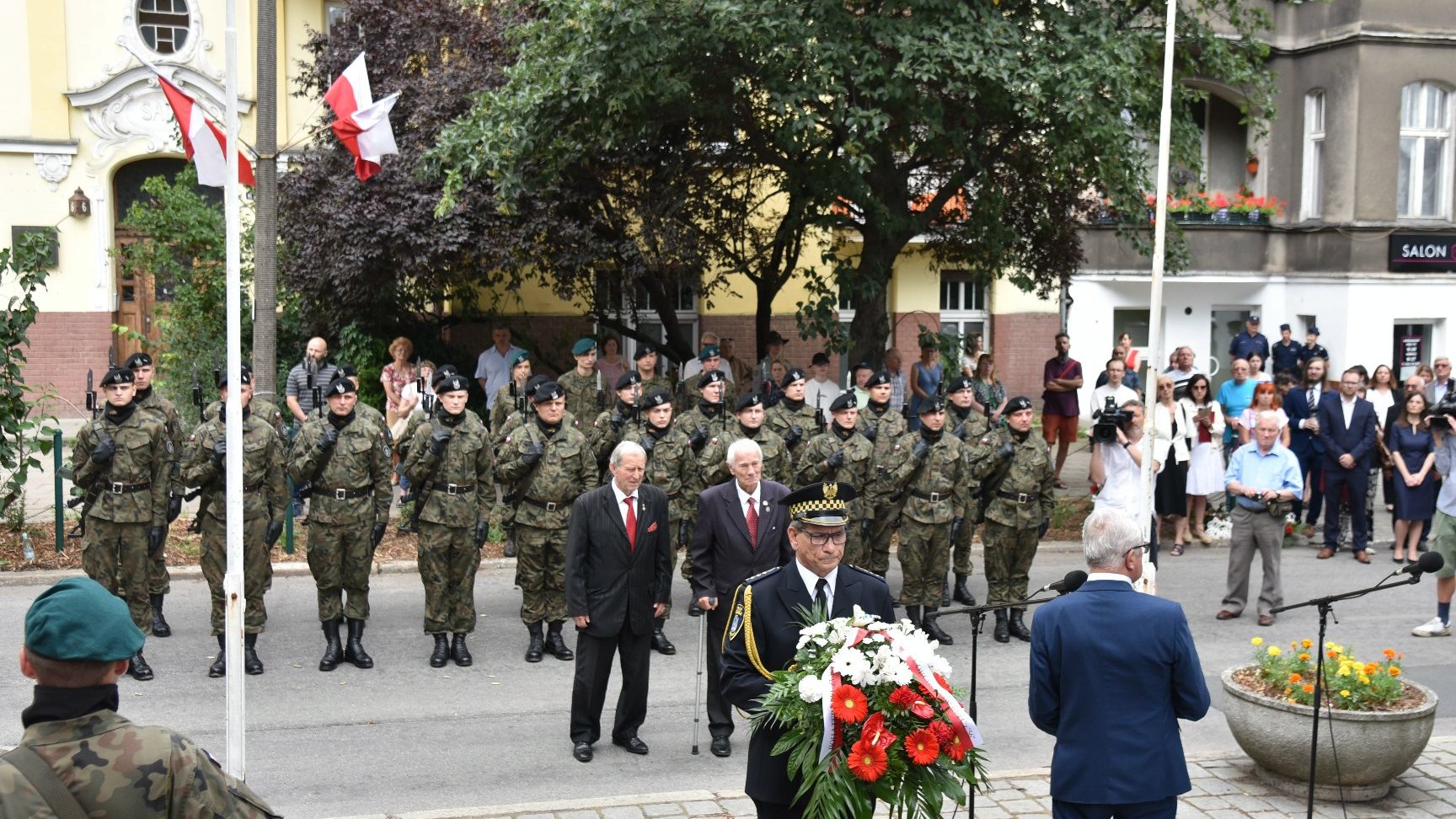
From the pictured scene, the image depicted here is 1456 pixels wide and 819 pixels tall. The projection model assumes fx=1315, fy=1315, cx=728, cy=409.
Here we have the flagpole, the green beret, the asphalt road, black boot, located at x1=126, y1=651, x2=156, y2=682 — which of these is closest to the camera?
the green beret

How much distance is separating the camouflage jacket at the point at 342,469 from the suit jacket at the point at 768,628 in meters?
5.01

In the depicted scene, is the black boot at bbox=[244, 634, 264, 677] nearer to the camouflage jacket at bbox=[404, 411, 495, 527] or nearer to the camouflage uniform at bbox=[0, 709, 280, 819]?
the camouflage jacket at bbox=[404, 411, 495, 527]

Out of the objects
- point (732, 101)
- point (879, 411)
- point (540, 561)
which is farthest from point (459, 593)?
point (732, 101)

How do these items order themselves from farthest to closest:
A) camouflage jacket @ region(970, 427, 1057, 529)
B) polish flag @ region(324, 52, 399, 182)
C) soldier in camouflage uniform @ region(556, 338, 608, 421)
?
soldier in camouflage uniform @ region(556, 338, 608, 421) < polish flag @ region(324, 52, 399, 182) < camouflage jacket @ region(970, 427, 1057, 529)

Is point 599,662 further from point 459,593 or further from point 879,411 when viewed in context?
point 879,411

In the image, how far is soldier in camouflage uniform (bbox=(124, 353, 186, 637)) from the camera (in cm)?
1011

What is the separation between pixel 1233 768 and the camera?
780 cm

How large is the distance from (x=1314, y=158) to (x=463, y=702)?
69.6 feet

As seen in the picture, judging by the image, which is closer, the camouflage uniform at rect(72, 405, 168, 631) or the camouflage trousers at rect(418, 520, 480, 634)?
the camouflage uniform at rect(72, 405, 168, 631)

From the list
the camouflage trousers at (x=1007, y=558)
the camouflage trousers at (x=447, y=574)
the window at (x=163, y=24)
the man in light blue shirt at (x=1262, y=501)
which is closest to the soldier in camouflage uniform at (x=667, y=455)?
the camouflage trousers at (x=447, y=574)

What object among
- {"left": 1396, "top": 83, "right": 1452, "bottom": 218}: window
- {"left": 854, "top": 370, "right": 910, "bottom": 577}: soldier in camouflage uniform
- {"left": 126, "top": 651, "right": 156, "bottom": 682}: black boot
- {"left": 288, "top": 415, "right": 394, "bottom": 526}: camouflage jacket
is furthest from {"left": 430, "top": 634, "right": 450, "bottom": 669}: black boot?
{"left": 1396, "top": 83, "right": 1452, "bottom": 218}: window

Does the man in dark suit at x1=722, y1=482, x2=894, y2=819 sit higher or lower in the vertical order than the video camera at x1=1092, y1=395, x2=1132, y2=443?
lower

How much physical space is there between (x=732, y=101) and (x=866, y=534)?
534 centimetres

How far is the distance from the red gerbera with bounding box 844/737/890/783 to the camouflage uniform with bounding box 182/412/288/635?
→ 20.7ft
